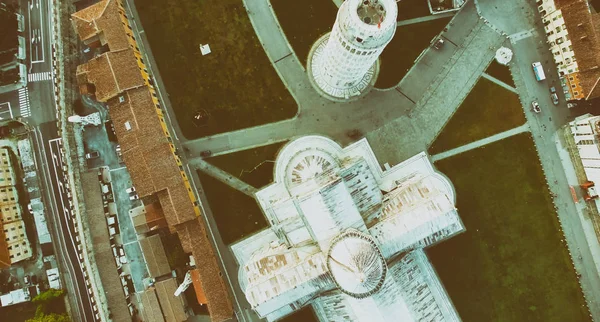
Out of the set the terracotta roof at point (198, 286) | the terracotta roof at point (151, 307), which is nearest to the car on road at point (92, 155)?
the terracotta roof at point (151, 307)

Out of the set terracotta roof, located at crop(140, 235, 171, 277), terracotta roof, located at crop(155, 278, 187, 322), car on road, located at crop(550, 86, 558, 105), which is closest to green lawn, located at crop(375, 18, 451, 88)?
car on road, located at crop(550, 86, 558, 105)

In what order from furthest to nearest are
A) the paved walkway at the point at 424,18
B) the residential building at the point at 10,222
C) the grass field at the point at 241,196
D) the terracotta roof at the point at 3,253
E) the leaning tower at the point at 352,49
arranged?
the paved walkway at the point at 424,18, the grass field at the point at 241,196, the residential building at the point at 10,222, the terracotta roof at the point at 3,253, the leaning tower at the point at 352,49

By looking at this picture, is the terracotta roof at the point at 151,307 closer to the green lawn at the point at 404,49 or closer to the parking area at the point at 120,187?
the parking area at the point at 120,187

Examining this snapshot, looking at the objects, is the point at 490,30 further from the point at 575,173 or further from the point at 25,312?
the point at 25,312

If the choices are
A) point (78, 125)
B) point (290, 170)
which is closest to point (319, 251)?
point (290, 170)

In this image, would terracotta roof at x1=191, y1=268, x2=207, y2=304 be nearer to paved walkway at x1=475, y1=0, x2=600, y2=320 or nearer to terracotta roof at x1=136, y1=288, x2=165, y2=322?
terracotta roof at x1=136, y1=288, x2=165, y2=322
